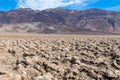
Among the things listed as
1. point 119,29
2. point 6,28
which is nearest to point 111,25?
point 119,29

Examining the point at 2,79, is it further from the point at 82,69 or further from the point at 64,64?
the point at 64,64

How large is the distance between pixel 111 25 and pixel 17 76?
6121 inches

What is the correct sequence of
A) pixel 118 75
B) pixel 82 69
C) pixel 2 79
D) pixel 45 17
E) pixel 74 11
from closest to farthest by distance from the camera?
1. pixel 2 79
2. pixel 118 75
3. pixel 82 69
4. pixel 45 17
5. pixel 74 11

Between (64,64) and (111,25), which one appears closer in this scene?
(64,64)

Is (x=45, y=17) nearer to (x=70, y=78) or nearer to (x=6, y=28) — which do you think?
(x=6, y=28)

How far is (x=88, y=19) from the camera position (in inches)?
6614

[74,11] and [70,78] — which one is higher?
[74,11]

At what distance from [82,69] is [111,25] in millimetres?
154434

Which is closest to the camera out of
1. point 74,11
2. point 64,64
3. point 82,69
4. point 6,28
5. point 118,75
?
point 118,75

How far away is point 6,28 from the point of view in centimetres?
12350

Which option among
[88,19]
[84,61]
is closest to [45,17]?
[88,19]

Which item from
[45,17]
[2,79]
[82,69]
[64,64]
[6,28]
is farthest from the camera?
[45,17]

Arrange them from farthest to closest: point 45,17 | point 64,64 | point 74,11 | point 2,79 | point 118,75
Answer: point 74,11
point 45,17
point 64,64
point 118,75
point 2,79

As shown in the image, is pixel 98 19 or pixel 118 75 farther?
pixel 98 19
